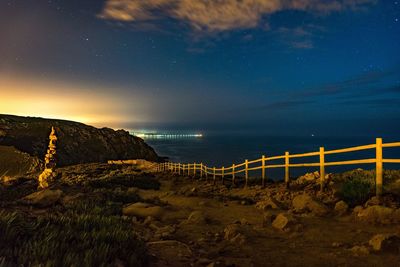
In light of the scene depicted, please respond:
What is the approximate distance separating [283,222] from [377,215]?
83.8 inches

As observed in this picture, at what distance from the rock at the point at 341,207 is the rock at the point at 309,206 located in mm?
285

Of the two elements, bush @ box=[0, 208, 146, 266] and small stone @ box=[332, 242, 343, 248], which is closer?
bush @ box=[0, 208, 146, 266]

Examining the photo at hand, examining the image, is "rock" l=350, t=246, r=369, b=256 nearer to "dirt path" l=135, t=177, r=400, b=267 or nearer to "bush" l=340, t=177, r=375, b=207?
"dirt path" l=135, t=177, r=400, b=267

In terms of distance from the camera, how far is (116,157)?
9469cm

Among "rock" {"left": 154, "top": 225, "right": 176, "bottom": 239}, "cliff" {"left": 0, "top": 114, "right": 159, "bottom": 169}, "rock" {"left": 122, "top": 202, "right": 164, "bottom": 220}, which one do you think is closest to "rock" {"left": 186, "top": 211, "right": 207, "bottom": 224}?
"rock" {"left": 154, "top": 225, "right": 176, "bottom": 239}

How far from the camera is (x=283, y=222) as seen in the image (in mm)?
7305

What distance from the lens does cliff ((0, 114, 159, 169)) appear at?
260 feet

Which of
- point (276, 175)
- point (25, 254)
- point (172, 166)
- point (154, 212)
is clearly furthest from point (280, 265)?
point (276, 175)

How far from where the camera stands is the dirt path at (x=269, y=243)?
5023 millimetres

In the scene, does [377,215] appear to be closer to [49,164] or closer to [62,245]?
[62,245]

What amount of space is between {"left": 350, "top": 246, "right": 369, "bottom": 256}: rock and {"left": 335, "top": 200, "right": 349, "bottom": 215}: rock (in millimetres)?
3311

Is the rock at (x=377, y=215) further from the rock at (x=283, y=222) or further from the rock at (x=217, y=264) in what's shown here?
the rock at (x=217, y=264)

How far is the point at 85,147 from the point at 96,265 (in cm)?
9188

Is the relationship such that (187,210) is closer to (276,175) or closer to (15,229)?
(15,229)
